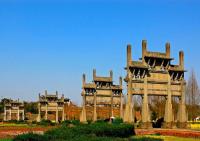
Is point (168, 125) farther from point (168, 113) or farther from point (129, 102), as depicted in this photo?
point (129, 102)

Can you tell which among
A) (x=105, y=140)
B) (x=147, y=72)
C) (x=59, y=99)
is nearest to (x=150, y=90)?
(x=147, y=72)

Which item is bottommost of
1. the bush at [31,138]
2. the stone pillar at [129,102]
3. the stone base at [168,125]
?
the stone base at [168,125]

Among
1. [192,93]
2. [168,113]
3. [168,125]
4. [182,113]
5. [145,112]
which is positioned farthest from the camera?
[192,93]

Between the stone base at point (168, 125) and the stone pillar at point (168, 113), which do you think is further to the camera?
the stone pillar at point (168, 113)

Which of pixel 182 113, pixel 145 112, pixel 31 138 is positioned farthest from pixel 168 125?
pixel 31 138

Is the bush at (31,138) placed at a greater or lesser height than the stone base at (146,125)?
greater

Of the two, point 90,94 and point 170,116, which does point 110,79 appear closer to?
point 90,94

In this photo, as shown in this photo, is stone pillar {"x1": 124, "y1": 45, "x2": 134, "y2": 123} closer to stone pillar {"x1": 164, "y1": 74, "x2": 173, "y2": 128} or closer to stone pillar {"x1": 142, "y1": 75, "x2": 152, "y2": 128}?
stone pillar {"x1": 142, "y1": 75, "x2": 152, "y2": 128}

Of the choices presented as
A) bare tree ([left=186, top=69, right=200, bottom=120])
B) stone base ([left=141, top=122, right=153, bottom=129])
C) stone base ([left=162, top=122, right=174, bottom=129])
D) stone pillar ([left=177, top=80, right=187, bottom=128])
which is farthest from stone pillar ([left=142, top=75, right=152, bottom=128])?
bare tree ([left=186, top=69, right=200, bottom=120])

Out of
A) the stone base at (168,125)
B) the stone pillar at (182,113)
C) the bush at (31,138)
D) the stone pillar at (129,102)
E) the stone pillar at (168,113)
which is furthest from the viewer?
the stone pillar at (182,113)

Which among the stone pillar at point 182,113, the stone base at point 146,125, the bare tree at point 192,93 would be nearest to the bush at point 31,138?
the stone base at point 146,125

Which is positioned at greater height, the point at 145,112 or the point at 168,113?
the point at 145,112

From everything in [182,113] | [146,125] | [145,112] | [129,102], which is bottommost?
[146,125]

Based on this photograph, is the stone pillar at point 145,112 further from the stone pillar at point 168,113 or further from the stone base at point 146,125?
the stone pillar at point 168,113
